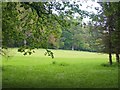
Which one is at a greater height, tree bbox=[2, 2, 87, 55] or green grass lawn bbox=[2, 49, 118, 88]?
tree bbox=[2, 2, 87, 55]

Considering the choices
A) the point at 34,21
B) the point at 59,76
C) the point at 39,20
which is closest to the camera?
the point at 39,20

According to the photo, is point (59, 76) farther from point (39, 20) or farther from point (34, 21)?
point (39, 20)

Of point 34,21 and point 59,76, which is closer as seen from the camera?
point 34,21

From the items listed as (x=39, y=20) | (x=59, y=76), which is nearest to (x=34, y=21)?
(x=39, y=20)

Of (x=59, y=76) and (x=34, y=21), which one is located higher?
(x=34, y=21)

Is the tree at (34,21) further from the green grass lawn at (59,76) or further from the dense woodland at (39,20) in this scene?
the green grass lawn at (59,76)

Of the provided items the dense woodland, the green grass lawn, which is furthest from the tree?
the green grass lawn

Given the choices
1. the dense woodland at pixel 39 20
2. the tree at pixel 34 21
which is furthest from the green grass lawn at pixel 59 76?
the tree at pixel 34 21

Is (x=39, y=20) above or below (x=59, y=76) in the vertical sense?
above

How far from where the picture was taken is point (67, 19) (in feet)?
47.0

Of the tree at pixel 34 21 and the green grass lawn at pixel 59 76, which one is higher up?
the tree at pixel 34 21

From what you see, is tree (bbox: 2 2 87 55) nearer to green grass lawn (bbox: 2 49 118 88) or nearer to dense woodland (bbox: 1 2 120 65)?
dense woodland (bbox: 1 2 120 65)

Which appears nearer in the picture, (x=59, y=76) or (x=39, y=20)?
(x=39, y=20)

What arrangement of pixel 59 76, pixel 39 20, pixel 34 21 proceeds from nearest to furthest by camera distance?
pixel 39 20
pixel 34 21
pixel 59 76
